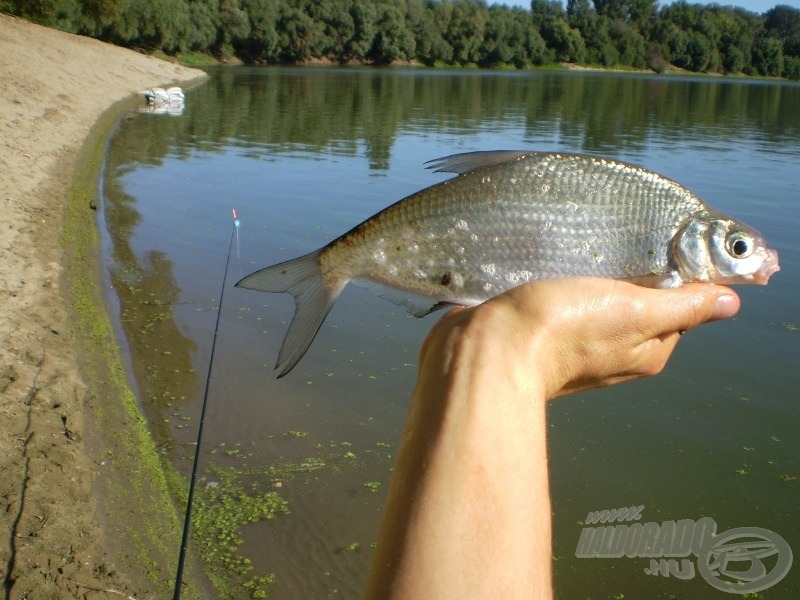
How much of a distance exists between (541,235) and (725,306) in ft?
2.27

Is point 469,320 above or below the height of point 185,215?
above

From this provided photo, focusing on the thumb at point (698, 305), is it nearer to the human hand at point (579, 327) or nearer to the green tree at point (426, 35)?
the human hand at point (579, 327)

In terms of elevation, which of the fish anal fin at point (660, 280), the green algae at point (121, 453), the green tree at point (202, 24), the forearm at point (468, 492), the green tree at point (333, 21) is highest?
the green tree at point (333, 21)

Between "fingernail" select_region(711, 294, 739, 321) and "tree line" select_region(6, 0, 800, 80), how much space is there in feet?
226

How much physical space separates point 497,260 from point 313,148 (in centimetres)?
2433

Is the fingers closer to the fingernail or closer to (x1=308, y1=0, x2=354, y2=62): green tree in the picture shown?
the fingernail

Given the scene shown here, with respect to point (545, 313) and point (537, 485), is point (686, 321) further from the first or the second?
point (537, 485)

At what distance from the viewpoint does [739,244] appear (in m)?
2.89

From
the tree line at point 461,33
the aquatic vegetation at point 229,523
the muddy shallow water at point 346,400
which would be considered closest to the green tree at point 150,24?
the tree line at point 461,33

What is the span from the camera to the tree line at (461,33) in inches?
3366

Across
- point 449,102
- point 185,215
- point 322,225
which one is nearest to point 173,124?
point 185,215

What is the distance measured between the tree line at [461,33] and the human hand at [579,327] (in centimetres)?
6892

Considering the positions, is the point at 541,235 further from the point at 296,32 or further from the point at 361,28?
the point at 361,28

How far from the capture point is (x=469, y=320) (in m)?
1.92
